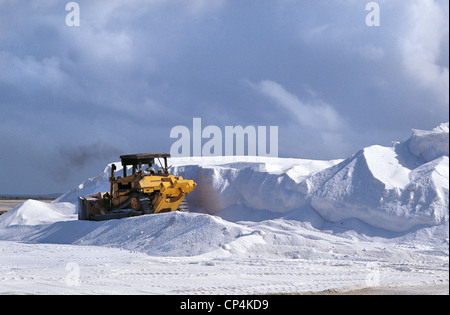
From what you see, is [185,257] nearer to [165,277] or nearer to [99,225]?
[165,277]

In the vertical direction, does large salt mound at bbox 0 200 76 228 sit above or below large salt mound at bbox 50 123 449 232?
below

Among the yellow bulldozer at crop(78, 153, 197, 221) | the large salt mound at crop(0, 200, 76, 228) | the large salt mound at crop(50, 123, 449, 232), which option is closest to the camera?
the large salt mound at crop(50, 123, 449, 232)

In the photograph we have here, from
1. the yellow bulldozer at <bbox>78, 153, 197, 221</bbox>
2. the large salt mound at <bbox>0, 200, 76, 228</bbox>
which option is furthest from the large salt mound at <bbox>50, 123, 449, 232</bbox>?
the large salt mound at <bbox>0, 200, 76, 228</bbox>

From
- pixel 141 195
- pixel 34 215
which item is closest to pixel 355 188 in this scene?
pixel 141 195

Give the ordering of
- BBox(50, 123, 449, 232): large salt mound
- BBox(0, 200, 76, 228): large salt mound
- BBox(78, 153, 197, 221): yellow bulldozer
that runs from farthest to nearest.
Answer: BBox(0, 200, 76, 228): large salt mound
BBox(78, 153, 197, 221): yellow bulldozer
BBox(50, 123, 449, 232): large salt mound

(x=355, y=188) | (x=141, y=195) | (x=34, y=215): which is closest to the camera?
(x=355, y=188)

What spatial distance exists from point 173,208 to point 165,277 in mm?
6257

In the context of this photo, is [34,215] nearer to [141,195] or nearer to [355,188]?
[141,195]

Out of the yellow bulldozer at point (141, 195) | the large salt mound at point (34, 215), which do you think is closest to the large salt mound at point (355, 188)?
the yellow bulldozer at point (141, 195)

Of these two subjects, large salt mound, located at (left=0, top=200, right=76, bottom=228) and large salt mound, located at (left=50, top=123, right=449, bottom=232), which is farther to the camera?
large salt mound, located at (left=0, top=200, right=76, bottom=228)

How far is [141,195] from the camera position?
13680mm

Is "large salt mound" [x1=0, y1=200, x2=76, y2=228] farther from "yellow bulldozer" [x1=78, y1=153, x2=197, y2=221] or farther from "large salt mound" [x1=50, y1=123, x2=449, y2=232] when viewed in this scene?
"large salt mound" [x1=50, y1=123, x2=449, y2=232]

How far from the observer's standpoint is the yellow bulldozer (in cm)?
1356

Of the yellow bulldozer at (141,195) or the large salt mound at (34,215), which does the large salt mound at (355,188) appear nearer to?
the yellow bulldozer at (141,195)
